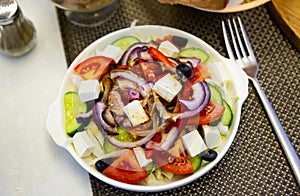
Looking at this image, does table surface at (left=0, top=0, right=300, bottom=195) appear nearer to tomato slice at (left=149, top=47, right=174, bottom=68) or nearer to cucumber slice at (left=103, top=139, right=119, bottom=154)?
cucumber slice at (left=103, top=139, right=119, bottom=154)

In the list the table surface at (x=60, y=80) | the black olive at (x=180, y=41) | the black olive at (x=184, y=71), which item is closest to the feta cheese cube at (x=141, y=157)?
the table surface at (x=60, y=80)

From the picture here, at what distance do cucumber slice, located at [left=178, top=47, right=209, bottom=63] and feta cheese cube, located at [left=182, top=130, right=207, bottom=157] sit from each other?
220mm

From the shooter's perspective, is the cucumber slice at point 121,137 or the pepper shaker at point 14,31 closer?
the cucumber slice at point 121,137

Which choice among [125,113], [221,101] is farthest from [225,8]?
[125,113]

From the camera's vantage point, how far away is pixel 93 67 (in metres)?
1.27

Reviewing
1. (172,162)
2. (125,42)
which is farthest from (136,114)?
(125,42)

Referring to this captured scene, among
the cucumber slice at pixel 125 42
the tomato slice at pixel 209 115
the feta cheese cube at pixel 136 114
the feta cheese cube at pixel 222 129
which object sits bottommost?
the feta cheese cube at pixel 222 129

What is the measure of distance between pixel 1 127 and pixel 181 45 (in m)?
0.49

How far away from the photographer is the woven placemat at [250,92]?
1192 mm

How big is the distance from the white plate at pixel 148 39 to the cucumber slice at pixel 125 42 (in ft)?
0.03

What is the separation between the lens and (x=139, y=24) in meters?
1.42

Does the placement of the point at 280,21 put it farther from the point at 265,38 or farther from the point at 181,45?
the point at 181,45

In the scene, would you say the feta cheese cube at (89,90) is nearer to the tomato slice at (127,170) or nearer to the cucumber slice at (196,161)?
the tomato slice at (127,170)

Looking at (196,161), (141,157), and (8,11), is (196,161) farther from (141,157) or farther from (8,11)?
(8,11)
